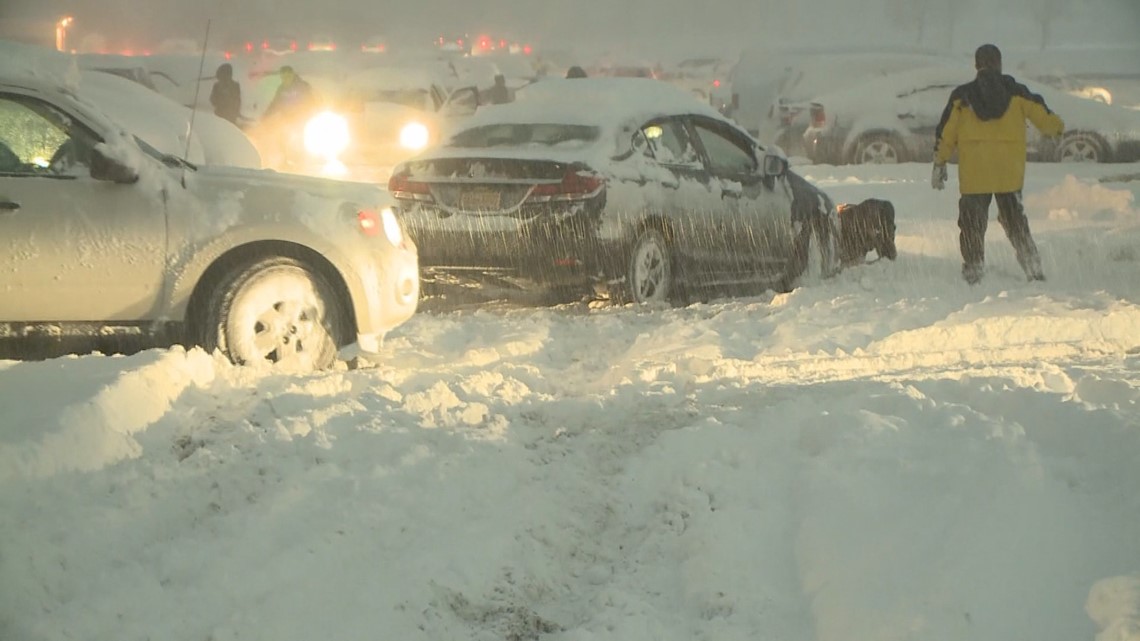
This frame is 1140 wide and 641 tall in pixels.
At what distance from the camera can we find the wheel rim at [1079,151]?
2008 centimetres

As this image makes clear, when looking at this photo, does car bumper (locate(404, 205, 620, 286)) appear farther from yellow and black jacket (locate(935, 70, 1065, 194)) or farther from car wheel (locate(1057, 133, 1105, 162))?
car wheel (locate(1057, 133, 1105, 162))

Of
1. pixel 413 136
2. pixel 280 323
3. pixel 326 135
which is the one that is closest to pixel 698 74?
pixel 413 136

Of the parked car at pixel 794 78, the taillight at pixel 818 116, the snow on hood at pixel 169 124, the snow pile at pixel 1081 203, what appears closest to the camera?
the snow on hood at pixel 169 124

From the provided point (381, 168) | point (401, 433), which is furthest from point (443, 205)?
point (381, 168)

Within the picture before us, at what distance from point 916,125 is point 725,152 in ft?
36.3

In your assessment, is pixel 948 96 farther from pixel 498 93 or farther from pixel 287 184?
pixel 287 184

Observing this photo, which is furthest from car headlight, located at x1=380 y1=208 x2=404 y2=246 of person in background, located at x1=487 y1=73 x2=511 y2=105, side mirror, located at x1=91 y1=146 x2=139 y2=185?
person in background, located at x1=487 y1=73 x2=511 y2=105

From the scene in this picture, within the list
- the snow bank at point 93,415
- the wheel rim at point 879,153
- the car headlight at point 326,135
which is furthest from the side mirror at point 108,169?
the wheel rim at point 879,153

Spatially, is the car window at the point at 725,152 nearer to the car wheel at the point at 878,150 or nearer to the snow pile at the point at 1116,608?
the snow pile at the point at 1116,608

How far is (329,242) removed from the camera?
6.72m

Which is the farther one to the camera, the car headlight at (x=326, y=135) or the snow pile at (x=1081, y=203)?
the car headlight at (x=326, y=135)

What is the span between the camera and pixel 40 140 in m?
6.40

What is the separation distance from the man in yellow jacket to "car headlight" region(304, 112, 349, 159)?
971 centimetres

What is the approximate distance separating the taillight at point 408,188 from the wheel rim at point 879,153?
42.7ft
